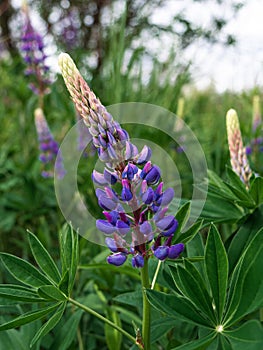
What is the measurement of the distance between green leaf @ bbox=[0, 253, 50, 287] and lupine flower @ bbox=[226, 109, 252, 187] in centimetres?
47

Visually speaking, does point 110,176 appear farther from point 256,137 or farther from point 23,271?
point 256,137

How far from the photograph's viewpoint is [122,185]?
2.11ft

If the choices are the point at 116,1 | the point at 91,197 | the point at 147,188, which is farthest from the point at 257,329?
the point at 116,1

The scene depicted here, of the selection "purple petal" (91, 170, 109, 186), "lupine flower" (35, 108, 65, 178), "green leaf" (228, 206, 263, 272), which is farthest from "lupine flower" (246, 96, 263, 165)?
"purple petal" (91, 170, 109, 186)

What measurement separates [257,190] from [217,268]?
0.85ft

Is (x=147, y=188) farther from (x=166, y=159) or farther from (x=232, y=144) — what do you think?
(x=166, y=159)

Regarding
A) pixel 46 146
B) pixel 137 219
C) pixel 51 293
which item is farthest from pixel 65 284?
pixel 46 146

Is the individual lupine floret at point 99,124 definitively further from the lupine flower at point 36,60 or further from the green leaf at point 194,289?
the lupine flower at point 36,60

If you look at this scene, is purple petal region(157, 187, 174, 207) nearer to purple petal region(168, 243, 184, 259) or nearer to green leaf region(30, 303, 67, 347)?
purple petal region(168, 243, 184, 259)

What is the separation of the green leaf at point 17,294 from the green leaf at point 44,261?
42 millimetres

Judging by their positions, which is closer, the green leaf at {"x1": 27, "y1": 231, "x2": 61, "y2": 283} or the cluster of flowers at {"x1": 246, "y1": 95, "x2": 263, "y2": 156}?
the green leaf at {"x1": 27, "y1": 231, "x2": 61, "y2": 283}

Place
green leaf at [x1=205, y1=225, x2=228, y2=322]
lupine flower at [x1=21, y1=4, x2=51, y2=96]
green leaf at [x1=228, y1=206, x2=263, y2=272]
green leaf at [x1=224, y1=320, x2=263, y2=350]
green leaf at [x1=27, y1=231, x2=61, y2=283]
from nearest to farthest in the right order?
green leaf at [x1=224, y1=320, x2=263, y2=350]
green leaf at [x1=205, y1=225, x2=228, y2=322]
green leaf at [x1=27, y1=231, x2=61, y2=283]
green leaf at [x1=228, y1=206, x2=263, y2=272]
lupine flower at [x1=21, y1=4, x2=51, y2=96]

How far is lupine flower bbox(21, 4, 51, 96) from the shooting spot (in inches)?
81.4

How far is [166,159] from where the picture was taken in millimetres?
1742
